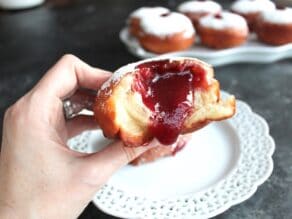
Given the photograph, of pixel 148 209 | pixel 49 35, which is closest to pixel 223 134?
pixel 148 209

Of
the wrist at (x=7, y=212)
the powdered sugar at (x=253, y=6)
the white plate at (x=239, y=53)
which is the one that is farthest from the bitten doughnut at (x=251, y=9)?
the wrist at (x=7, y=212)

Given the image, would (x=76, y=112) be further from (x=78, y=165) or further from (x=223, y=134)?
(x=223, y=134)

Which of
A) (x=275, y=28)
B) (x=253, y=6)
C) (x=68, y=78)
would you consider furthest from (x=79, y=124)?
(x=253, y=6)

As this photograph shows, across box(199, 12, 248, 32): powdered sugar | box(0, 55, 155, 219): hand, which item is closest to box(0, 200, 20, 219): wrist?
box(0, 55, 155, 219): hand

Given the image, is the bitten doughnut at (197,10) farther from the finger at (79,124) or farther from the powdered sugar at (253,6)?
the finger at (79,124)

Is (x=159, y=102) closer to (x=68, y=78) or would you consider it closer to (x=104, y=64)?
(x=68, y=78)
